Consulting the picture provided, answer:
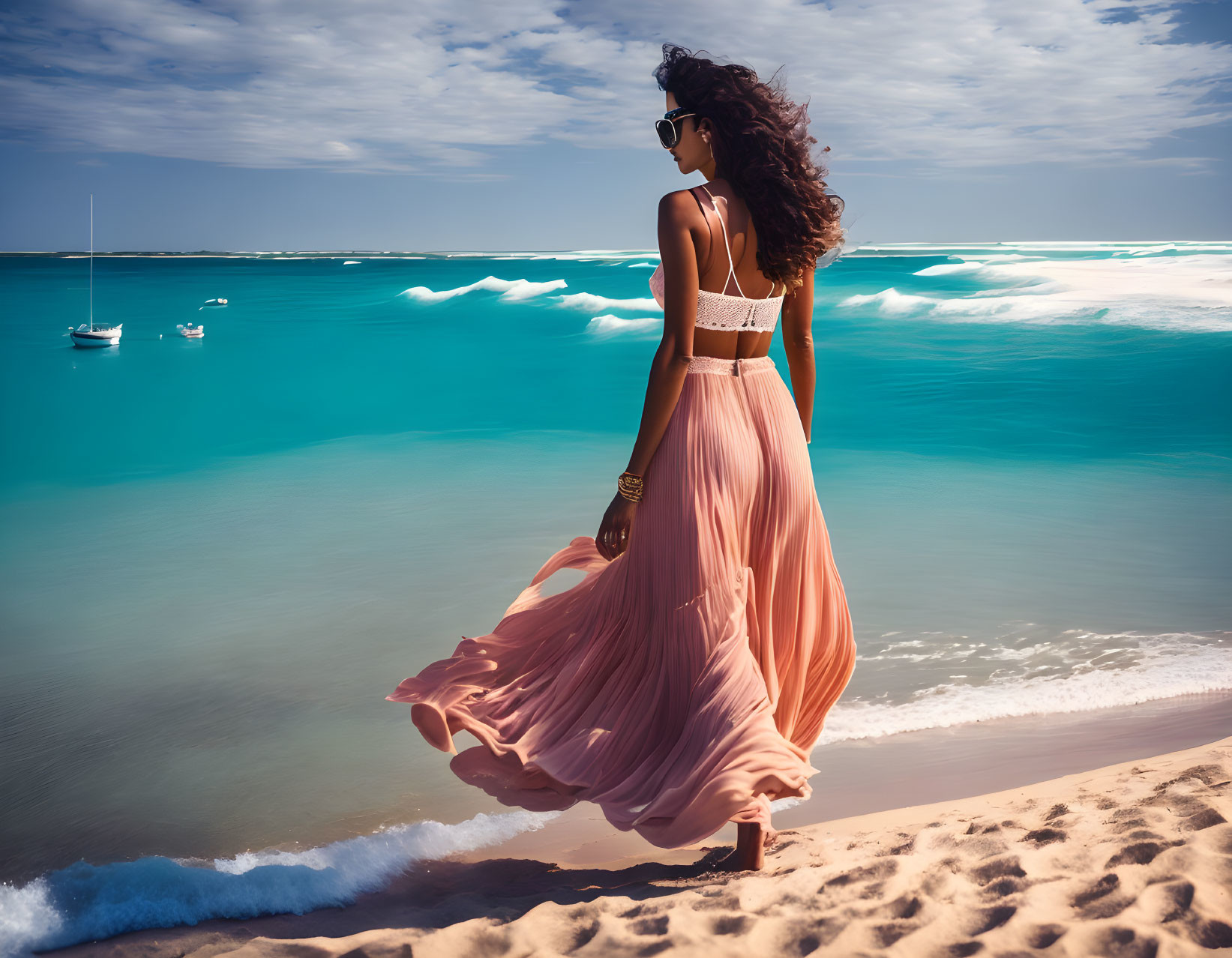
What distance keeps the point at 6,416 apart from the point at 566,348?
12018 millimetres

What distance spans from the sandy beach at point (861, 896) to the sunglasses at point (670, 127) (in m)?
1.80

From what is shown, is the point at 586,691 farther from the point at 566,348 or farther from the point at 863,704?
the point at 566,348

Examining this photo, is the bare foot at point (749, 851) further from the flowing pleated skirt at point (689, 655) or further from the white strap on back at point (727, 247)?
the white strap on back at point (727, 247)

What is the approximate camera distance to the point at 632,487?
91.8 inches

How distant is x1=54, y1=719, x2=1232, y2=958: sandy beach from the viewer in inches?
73.6

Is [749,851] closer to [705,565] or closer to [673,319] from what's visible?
[705,565]

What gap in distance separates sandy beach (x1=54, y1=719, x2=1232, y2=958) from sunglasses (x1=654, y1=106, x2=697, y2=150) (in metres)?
1.80

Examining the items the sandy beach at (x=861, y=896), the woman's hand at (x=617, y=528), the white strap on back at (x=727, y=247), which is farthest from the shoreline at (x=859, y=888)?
the white strap on back at (x=727, y=247)

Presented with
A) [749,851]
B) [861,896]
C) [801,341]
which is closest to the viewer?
[861,896]

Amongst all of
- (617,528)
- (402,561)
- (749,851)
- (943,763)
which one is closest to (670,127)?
(617,528)

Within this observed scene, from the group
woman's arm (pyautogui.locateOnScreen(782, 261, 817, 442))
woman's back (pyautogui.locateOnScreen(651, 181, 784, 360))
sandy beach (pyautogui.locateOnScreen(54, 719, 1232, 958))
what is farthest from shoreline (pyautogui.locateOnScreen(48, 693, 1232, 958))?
woman's back (pyautogui.locateOnScreen(651, 181, 784, 360))

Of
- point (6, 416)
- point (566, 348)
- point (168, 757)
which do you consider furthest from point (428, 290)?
point (168, 757)

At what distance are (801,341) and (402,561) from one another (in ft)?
13.3

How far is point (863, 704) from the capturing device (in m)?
3.84
